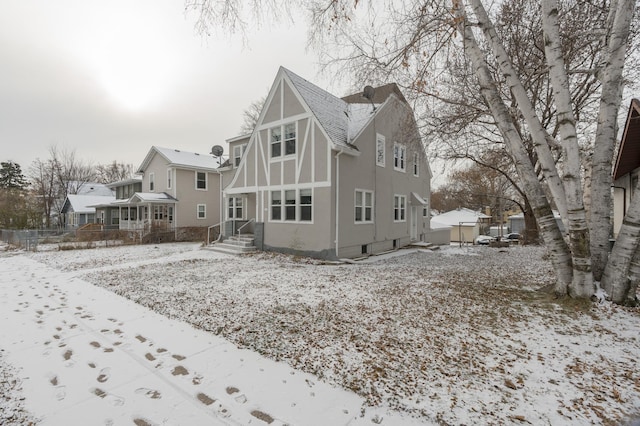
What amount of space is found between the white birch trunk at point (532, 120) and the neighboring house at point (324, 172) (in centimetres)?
368

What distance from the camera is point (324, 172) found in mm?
11133

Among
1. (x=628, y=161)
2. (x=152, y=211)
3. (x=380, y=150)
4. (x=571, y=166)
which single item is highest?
(x=380, y=150)

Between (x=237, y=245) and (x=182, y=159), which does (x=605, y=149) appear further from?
(x=182, y=159)

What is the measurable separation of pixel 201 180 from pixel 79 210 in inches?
788

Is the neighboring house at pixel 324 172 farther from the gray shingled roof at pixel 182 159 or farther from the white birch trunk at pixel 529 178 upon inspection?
the gray shingled roof at pixel 182 159

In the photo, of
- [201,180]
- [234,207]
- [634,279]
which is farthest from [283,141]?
[201,180]

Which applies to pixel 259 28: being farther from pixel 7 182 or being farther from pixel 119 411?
pixel 7 182

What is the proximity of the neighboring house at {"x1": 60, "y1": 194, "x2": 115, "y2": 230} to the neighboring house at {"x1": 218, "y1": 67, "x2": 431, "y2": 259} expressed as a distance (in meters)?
28.2

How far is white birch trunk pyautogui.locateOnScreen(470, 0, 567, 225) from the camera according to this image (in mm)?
5418

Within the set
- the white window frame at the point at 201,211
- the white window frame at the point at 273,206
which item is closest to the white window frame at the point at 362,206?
the white window frame at the point at 273,206

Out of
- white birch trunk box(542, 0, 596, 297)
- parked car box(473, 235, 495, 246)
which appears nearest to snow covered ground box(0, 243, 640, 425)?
white birch trunk box(542, 0, 596, 297)

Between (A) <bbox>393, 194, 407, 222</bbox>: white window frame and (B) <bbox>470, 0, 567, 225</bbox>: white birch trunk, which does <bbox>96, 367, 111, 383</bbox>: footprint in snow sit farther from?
(A) <bbox>393, 194, 407, 222</bbox>: white window frame

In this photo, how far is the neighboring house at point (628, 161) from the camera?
6.42 m

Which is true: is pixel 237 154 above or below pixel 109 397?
above
